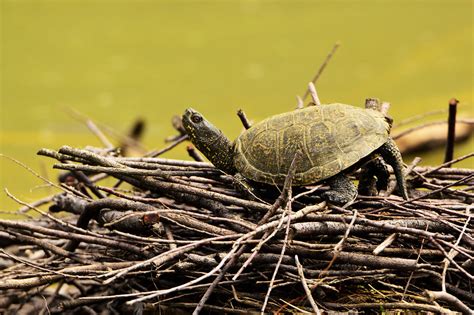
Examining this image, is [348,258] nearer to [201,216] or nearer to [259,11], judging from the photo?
[201,216]

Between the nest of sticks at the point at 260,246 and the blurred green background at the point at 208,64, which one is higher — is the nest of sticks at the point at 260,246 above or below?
below

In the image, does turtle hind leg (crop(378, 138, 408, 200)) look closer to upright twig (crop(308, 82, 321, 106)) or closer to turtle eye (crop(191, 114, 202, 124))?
upright twig (crop(308, 82, 321, 106))

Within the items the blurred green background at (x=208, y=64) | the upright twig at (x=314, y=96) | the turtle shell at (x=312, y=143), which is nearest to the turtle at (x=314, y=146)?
the turtle shell at (x=312, y=143)

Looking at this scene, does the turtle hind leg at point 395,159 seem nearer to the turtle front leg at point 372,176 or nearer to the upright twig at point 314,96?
the turtle front leg at point 372,176

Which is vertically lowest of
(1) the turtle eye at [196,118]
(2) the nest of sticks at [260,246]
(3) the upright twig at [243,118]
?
(2) the nest of sticks at [260,246]

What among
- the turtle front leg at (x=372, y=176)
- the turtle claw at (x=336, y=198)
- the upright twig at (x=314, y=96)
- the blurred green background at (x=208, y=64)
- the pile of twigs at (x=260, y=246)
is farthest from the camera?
the blurred green background at (x=208, y=64)

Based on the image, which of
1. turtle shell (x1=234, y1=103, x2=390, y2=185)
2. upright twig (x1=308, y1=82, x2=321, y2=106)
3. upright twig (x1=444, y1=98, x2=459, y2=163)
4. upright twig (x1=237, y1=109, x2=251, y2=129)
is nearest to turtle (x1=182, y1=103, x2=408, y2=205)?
turtle shell (x1=234, y1=103, x2=390, y2=185)

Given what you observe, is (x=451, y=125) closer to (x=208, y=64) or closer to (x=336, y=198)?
(x=336, y=198)

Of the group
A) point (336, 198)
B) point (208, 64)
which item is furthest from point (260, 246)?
point (208, 64)
